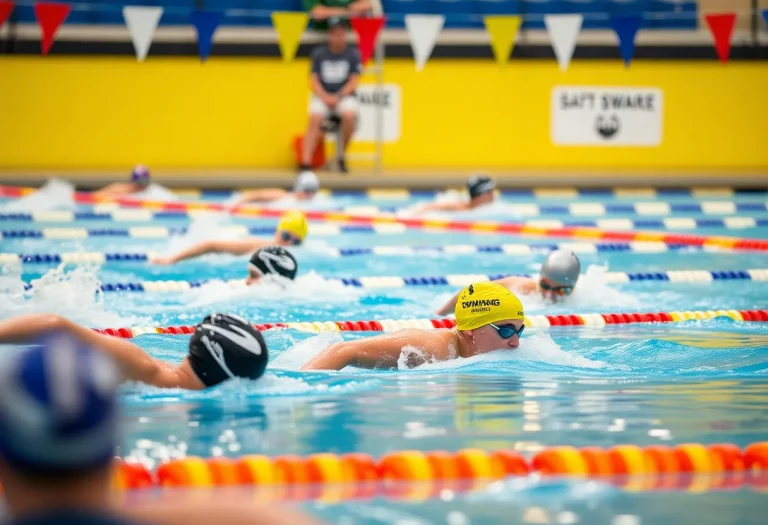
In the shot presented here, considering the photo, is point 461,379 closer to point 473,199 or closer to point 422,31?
point 473,199

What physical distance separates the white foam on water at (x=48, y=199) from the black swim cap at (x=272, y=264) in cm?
502

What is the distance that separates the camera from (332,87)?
12.4 m

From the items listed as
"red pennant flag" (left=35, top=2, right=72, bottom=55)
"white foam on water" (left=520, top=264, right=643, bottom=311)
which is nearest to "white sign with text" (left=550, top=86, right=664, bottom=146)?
"red pennant flag" (left=35, top=2, right=72, bottom=55)

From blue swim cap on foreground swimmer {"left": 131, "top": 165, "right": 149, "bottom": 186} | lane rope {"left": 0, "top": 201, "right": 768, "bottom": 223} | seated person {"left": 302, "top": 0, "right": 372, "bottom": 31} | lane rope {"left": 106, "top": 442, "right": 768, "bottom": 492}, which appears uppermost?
seated person {"left": 302, "top": 0, "right": 372, "bottom": 31}

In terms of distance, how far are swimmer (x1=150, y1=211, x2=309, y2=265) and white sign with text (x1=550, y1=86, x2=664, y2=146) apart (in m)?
6.36

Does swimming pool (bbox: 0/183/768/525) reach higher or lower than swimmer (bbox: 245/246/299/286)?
lower

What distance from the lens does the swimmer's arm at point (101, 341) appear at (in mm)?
3516

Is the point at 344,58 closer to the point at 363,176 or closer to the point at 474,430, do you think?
the point at 363,176

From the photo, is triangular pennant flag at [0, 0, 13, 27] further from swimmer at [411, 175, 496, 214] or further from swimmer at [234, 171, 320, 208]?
swimmer at [411, 175, 496, 214]

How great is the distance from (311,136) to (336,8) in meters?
1.36

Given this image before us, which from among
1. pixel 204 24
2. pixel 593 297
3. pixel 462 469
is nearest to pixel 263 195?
pixel 204 24

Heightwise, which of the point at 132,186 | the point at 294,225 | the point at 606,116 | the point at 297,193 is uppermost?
the point at 606,116

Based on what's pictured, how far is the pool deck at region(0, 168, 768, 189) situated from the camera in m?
12.0

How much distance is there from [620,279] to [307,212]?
395cm
